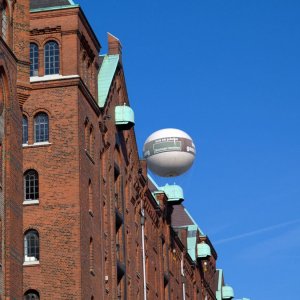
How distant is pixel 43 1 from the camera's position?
60375 millimetres

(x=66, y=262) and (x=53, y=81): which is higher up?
(x=53, y=81)

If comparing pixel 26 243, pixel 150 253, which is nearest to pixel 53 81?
pixel 26 243

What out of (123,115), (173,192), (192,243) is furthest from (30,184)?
(192,243)

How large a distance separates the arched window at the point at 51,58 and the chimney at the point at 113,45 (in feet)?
32.0

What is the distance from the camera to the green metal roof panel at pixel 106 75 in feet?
206

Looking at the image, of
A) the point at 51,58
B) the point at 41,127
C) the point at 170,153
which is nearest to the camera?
Answer: the point at 41,127

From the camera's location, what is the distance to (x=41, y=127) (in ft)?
189

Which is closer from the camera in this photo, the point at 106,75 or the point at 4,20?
the point at 4,20

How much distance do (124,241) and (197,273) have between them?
33.4m

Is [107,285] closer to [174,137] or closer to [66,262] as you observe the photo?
[66,262]

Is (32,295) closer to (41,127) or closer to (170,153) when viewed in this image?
(41,127)

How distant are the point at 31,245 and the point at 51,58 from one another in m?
9.63

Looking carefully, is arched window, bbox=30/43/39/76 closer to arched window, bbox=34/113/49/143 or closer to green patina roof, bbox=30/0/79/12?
green patina roof, bbox=30/0/79/12

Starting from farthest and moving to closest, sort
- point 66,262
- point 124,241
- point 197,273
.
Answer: point 197,273 → point 124,241 → point 66,262
